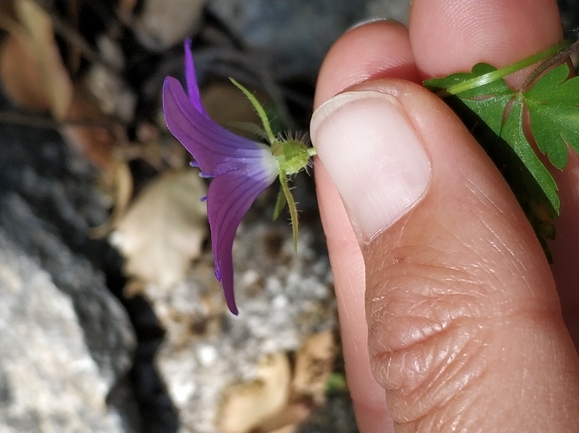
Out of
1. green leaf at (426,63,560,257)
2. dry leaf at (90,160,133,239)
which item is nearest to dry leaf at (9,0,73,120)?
dry leaf at (90,160,133,239)

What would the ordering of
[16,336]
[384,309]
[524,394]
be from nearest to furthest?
[524,394] → [384,309] → [16,336]

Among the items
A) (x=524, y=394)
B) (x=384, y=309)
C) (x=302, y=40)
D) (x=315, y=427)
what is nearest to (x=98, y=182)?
(x=302, y=40)

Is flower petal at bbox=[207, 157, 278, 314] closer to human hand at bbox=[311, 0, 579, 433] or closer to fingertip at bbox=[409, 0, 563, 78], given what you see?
human hand at bbox=[311, 0, 579, 433]

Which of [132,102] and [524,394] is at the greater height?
[524,394]

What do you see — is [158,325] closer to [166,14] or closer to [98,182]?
[98,182]

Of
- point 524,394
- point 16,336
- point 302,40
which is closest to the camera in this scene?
point 524,394

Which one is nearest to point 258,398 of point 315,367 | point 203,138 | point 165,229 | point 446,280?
point 315,367

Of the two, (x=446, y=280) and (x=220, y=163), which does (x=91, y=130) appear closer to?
(x=220, y=163)
